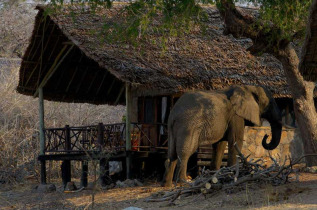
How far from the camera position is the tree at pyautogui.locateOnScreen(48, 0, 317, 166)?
42.3ft

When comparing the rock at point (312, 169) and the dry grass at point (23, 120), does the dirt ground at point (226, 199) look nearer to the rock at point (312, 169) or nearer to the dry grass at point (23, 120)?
the rock at point (312, 169)

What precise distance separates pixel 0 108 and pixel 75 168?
3.59 m

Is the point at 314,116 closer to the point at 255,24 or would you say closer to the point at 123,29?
the point at 255,24

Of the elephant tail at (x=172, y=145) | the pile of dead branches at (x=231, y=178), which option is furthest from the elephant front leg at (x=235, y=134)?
the pile of dead branches at (x=231, y=178)

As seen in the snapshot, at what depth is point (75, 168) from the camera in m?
21.3

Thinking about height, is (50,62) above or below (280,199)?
above

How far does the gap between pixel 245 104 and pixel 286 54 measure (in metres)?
1.38

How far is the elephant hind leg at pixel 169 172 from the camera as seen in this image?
13602 mm

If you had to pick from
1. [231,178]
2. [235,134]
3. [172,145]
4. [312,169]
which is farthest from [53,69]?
[231,178]

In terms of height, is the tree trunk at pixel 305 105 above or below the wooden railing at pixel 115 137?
above

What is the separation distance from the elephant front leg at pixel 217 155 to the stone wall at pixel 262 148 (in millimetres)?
2515

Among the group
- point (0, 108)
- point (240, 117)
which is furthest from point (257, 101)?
point (0, 108)

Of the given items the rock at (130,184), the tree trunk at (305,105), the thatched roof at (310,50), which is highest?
the thatched roof at (310,50)

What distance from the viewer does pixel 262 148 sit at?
1752cm
